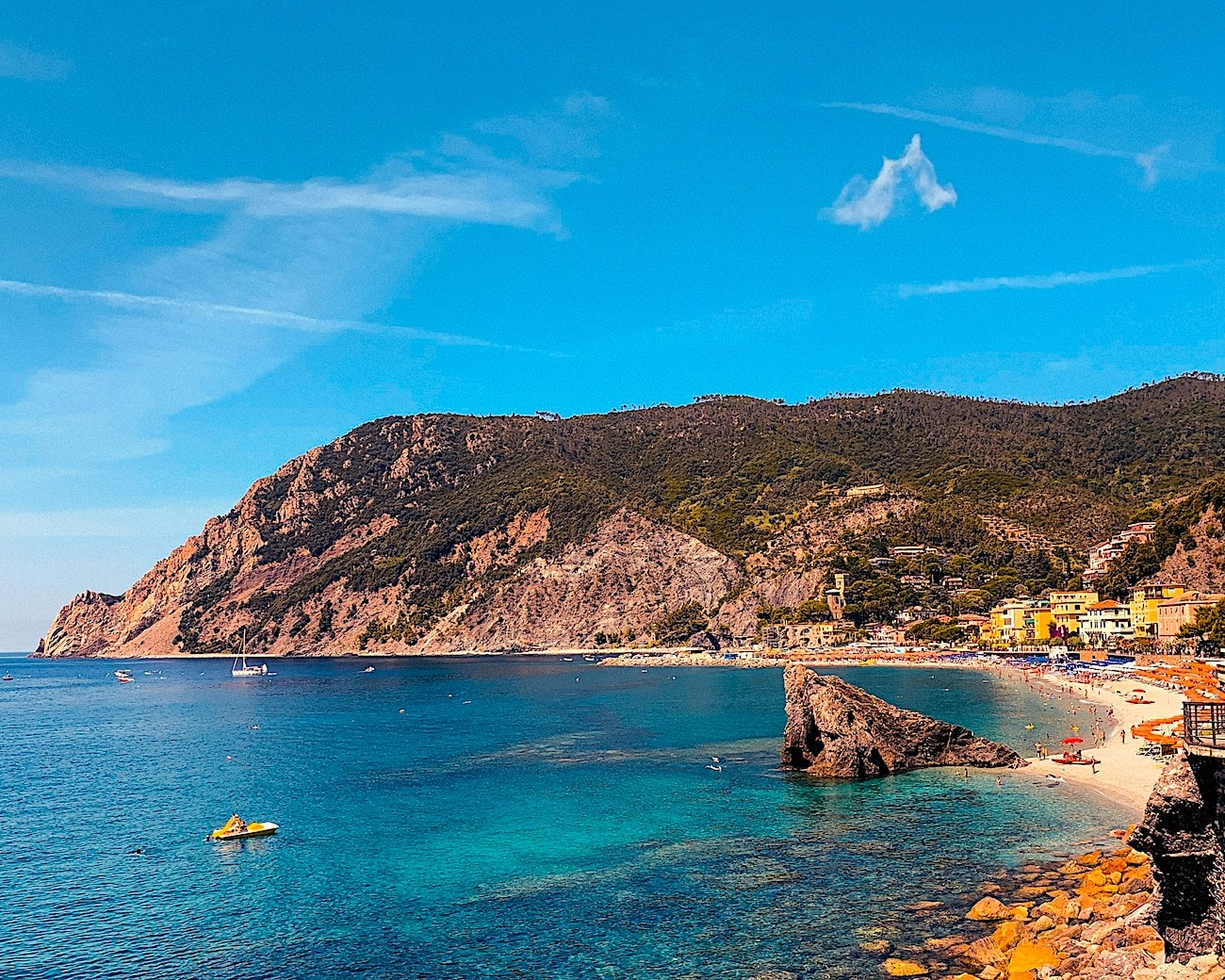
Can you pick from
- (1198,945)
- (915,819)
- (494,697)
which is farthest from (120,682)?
(1198,945)

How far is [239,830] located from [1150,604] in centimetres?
12251

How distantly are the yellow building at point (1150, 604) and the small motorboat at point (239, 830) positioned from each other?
115m

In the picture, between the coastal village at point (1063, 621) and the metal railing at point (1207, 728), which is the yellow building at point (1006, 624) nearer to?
the coastal village at point (1063, 621)

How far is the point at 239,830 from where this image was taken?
44281 mm

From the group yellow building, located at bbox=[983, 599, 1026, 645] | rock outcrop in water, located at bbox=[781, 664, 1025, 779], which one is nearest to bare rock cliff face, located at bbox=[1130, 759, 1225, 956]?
rock outcrop in water, located at bbox=[781, 664, 1025, 779]

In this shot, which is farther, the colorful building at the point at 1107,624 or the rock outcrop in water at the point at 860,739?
the colorful building at the point at 1107,624

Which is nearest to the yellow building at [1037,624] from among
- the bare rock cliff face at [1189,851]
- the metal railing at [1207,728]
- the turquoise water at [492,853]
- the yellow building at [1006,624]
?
the yellow building at [1006,624]

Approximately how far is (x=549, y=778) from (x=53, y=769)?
3902 cm

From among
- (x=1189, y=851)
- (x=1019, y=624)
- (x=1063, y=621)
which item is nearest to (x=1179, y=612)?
(x=1063, y=621)

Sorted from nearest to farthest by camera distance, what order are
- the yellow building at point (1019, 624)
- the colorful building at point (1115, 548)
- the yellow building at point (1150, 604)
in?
the yellow building at point (1150, 604), the yellow building at point (1019, 624), the colorful building at point (1115, 548)

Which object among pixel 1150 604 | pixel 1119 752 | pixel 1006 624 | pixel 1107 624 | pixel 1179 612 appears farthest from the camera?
pixel 1006 624

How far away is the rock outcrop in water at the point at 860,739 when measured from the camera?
172 ft

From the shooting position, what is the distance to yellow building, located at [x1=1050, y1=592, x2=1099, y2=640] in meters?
146

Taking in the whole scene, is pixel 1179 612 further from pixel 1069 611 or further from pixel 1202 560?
pixel 1069 611
